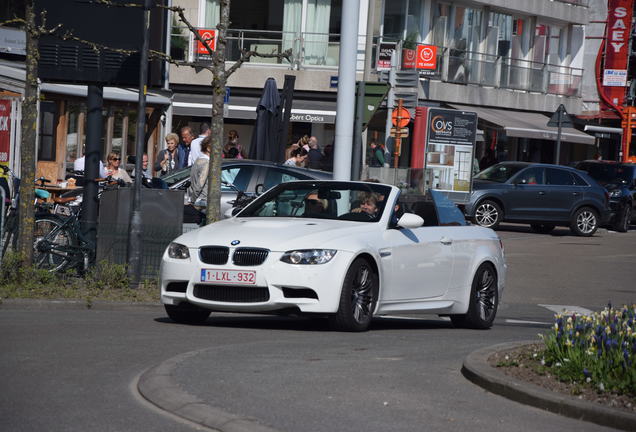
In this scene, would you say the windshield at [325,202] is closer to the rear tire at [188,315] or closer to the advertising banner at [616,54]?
the rear tire at [188,315]

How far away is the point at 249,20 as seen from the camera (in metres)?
45.2

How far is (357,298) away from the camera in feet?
39.0

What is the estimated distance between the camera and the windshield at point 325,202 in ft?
41.5

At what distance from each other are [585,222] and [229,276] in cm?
2325

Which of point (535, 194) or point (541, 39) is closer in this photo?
point (535, 194)

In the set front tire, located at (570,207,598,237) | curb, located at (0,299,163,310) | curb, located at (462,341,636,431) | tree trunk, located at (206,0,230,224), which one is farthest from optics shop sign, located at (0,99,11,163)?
front tire, located at (570,207,598,237)

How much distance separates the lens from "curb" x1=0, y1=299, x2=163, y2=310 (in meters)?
13.5

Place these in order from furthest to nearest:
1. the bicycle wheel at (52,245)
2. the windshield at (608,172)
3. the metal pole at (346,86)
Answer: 1. the windshield at (608,172)
2. the metal pole at (346,86)
3. the bicycle wheel at (52,245)

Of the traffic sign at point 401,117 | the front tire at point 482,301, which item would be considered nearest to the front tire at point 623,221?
the traffic sign at point 401,117

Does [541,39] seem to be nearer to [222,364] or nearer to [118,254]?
[118,254]

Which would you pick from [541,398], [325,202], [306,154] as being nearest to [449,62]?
[306,154]

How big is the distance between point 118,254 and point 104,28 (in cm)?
270

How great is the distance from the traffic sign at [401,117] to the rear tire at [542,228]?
4.33m

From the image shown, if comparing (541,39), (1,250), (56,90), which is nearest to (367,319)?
(1,250)
